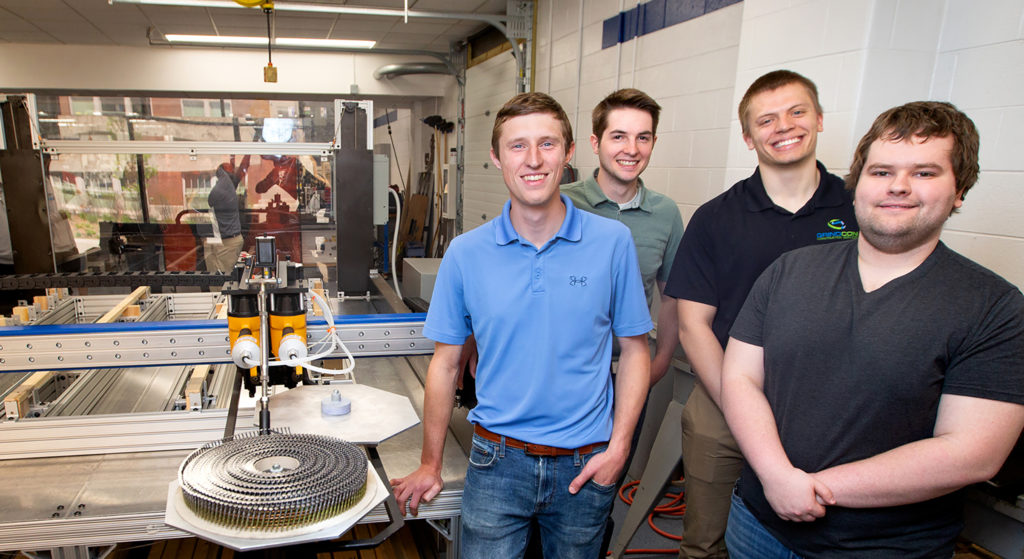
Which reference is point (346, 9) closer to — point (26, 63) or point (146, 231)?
point (146, 231)

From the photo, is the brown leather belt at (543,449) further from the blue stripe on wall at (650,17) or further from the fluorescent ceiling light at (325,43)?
the fluorescent ceiling light at (325,43)

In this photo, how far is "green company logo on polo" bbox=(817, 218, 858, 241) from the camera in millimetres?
1397

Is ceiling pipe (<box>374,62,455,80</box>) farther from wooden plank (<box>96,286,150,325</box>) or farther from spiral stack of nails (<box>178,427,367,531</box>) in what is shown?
spiral stack of nails (<box>178,427,367,531</box>)

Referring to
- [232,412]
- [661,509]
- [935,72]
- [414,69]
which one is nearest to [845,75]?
[935,72]

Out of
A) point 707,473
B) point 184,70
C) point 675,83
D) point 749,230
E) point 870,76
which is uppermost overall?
point 184,70

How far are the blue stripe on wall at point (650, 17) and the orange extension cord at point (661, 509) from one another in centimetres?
229

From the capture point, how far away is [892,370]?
96 cm

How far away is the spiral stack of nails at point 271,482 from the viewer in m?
0.88

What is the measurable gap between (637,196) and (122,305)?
6.81 ft

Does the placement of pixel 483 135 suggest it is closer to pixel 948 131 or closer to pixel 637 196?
pixel 637 196

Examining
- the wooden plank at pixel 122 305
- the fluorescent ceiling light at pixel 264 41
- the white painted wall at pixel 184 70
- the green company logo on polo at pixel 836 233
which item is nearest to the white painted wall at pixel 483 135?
the fluorescent ceiling light at pixel 264 41

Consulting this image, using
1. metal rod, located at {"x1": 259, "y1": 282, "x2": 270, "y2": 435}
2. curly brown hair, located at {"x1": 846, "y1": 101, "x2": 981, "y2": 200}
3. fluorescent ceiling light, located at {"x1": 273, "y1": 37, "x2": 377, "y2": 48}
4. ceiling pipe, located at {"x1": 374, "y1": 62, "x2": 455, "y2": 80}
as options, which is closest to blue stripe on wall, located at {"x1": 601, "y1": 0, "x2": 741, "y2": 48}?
curly brown hair, located at {"x1": 846, "y1": 101, "x2": 981, "y2": 200}

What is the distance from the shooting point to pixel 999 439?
915 mm

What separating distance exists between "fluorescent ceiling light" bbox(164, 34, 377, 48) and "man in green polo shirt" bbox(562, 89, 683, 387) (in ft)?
18.4
